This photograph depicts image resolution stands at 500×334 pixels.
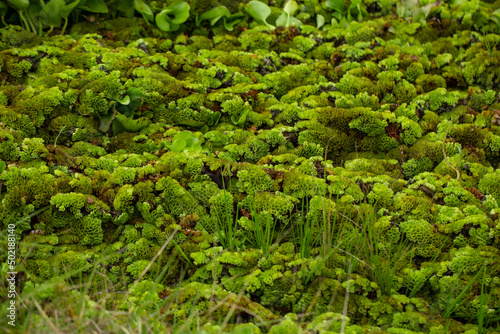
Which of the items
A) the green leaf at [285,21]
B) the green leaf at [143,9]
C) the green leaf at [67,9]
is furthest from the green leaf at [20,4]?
the green leaf at [285,21]

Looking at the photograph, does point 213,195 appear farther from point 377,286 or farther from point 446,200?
point 446,200

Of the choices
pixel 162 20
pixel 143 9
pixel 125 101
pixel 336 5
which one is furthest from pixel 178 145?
pixel 336 5

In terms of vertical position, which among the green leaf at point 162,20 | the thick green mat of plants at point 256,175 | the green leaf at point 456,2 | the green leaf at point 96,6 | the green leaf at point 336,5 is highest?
the green leaf at point 456,2

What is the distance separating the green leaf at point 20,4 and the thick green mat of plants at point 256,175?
239 millimetres

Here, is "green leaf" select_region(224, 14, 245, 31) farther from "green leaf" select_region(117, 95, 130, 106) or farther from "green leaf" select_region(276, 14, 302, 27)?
"green leaf" select_region(117, 95, 130, 106)

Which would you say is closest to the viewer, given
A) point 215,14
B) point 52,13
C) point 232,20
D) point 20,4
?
point 20,4

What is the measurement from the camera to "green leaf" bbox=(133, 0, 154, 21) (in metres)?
4.64

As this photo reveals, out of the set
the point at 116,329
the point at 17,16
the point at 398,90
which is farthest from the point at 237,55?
the point at 116,329

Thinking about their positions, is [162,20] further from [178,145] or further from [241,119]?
[178,145]

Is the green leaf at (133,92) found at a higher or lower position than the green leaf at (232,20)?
lower

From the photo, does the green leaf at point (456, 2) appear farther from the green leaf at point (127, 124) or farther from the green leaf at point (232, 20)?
the green leaf at point (127, 124)

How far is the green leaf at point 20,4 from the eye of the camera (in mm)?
4211

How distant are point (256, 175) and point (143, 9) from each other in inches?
96.8

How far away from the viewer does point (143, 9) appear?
466cm
